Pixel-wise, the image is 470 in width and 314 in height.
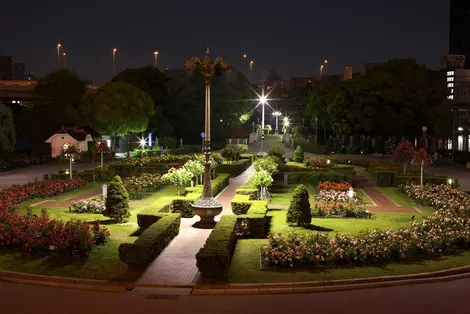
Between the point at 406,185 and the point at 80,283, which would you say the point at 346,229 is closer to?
the point at 80,283

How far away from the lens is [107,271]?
50.0 ft

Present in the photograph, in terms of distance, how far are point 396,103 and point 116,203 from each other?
2065 inches

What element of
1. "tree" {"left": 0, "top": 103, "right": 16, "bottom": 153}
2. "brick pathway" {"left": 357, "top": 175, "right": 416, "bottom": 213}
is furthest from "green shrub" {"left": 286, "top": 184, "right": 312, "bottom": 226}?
"tree" {"left": 0, "top": 103, "right": 16, "bottom": 153}

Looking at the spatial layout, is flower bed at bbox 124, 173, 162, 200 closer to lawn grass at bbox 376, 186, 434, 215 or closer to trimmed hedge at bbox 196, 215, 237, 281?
lawn grass at bbox 376, 186, 434, 215

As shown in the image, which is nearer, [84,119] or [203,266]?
[203,266]

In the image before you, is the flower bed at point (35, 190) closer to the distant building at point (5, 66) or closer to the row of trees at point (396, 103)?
the row of trees at point (396, 103)

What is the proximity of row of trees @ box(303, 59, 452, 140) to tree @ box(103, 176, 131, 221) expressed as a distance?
51.4 m

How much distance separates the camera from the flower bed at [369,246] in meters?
15.7

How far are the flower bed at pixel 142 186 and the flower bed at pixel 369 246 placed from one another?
13750 mm

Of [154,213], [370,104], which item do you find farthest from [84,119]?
[154,213]

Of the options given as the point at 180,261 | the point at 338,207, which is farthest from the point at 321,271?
the point at 338,207

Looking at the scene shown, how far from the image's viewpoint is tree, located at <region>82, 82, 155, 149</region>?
6319cm

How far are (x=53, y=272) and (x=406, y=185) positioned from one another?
72.0ft

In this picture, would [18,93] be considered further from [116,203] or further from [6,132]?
[116,203]
